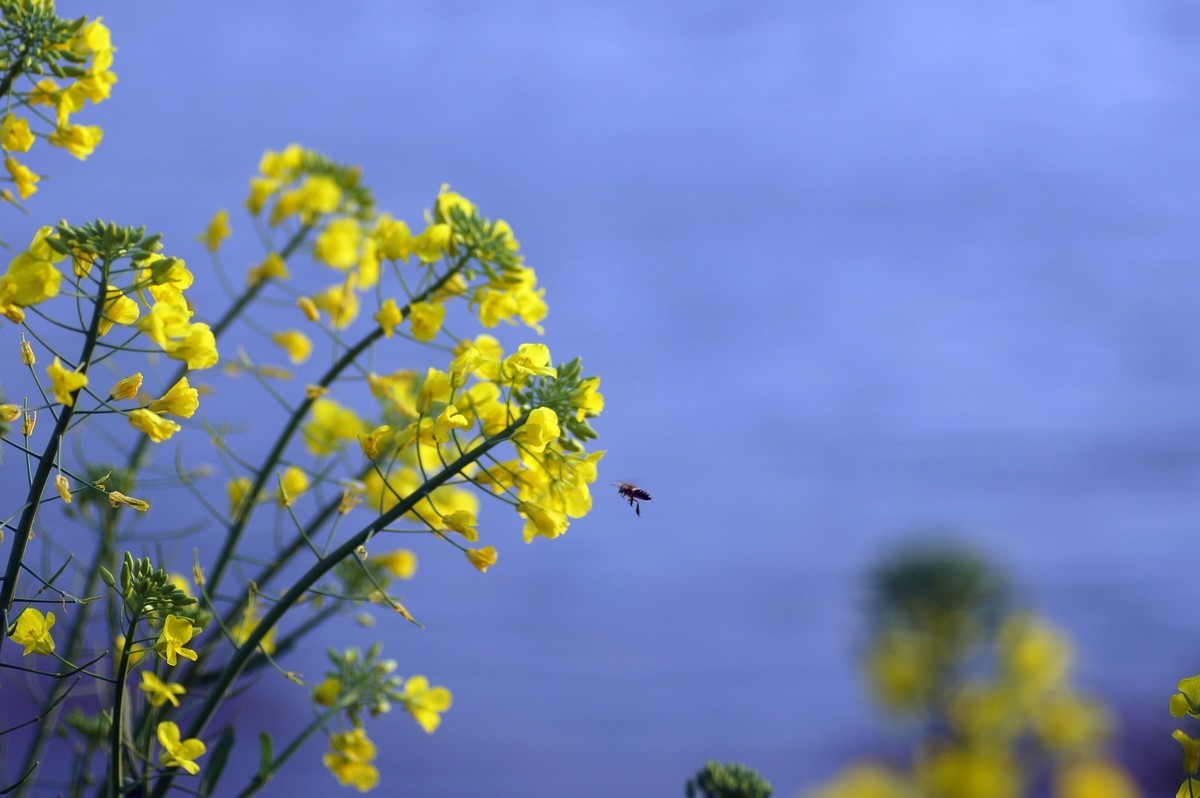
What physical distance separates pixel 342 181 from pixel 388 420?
13.1 inches

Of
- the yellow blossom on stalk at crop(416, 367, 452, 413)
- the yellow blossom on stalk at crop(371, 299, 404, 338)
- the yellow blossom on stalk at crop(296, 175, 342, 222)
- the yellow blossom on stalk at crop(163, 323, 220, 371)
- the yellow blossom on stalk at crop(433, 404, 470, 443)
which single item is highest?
the yellow blossom on stalk at crop(296, 175, 342, 222)

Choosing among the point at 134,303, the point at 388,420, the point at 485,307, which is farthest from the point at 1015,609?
the point at 134,303

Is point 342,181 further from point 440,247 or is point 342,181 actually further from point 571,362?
point 571,362

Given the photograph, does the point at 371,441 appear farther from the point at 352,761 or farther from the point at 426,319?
the point at 352,761

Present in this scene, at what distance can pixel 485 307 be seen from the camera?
3.30 ft

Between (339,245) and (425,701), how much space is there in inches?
23.2

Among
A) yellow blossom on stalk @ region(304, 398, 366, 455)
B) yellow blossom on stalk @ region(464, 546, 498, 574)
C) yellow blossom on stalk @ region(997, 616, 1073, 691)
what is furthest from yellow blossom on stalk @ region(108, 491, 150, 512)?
yellow blossom on stalk @ region(997, 616, 1073, 691)

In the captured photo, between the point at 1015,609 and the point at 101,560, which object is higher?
the point at 1015,609

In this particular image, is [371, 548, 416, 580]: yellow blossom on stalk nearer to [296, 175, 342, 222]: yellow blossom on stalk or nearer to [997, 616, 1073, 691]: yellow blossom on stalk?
[296, 175, 342, 222]: yellow blossom on stalk

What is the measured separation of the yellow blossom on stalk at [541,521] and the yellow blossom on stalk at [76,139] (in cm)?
55

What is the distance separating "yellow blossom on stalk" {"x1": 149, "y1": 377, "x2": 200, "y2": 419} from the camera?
79 centimetres

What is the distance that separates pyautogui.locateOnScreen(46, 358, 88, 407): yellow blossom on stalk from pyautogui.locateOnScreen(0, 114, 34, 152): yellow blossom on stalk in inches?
14.4

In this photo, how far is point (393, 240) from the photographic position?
1.03 meters

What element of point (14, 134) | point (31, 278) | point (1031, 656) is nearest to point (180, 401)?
point (31, 278)
